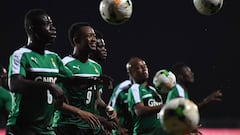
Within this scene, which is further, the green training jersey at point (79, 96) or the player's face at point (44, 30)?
the green training jersey at point (79, 96)

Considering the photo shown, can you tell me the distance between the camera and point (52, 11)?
16.1m

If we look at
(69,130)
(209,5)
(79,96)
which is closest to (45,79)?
(79,96)

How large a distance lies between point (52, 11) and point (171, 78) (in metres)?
8.73

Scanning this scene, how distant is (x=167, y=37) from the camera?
16312 mm

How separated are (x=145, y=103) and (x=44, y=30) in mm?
2034

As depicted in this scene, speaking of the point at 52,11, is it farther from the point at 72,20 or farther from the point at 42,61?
the point at 42,61

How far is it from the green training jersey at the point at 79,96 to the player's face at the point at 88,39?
0.61 ft

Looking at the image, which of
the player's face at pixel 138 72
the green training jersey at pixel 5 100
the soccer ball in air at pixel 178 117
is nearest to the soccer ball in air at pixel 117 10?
the player's face at pixel 138 72

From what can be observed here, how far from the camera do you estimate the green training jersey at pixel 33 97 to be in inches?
227

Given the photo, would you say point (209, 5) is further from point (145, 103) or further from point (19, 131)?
point (19, 131)

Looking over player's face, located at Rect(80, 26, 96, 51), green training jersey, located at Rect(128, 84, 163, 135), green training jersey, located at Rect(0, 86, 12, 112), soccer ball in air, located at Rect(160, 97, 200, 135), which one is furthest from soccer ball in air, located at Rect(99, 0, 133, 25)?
green training jersey, located at Rect(0, 86, 12, 112)

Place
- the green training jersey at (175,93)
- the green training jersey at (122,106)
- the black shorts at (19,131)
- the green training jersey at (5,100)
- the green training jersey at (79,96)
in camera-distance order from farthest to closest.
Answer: the green training jersey at (5,100)
the green training jersey at (122,106)
the green training jersey at (175,93)
the green training jersey at (79,96)
the black shorts at (19,131)

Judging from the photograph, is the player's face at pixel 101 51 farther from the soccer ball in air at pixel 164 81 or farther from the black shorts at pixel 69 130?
the black shorts at pixel 69 130

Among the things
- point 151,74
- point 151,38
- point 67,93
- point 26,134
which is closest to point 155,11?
point 151,38
